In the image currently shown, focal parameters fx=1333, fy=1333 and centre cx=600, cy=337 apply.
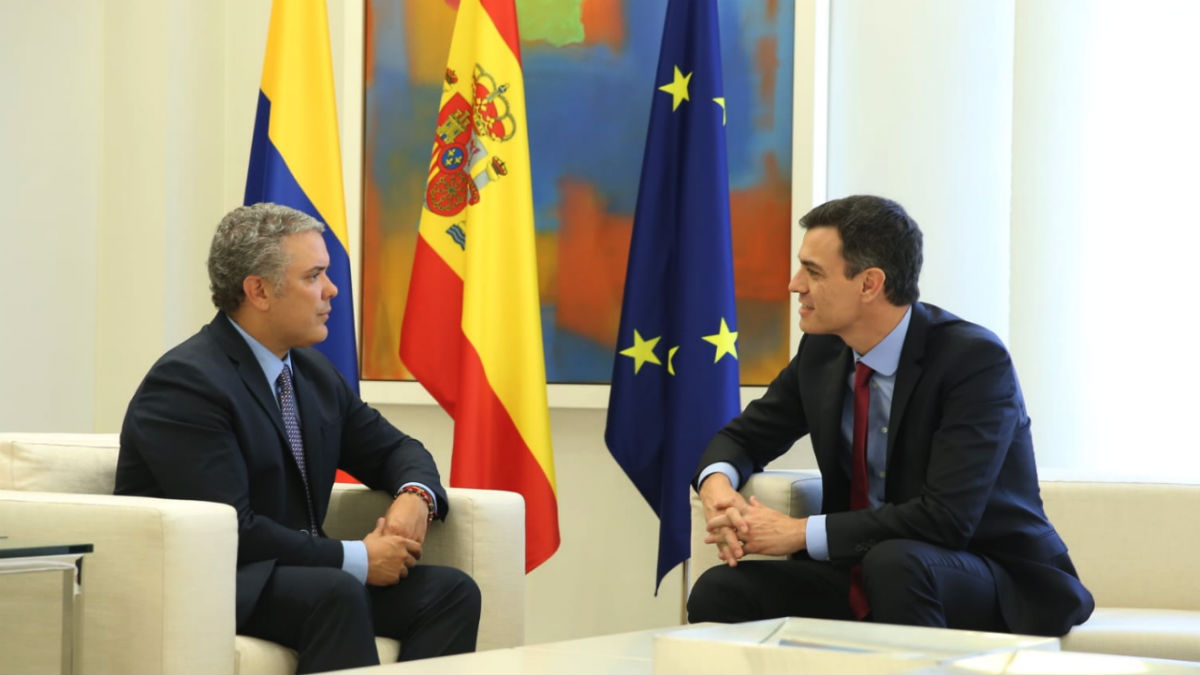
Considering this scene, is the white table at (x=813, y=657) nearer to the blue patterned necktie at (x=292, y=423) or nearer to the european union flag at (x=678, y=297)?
the blue patterned necktie at (x=292, y=423)

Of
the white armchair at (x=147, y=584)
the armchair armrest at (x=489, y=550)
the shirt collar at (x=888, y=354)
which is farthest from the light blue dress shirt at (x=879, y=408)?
the white armchair at (x=147, y=584)

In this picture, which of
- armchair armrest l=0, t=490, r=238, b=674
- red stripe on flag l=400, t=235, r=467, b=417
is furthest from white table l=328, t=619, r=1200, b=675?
red stripe on flag l=400, t=235, r=467, b=417

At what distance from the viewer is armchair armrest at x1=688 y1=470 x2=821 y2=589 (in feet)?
10.2

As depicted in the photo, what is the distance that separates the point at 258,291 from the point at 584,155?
5.79 feet

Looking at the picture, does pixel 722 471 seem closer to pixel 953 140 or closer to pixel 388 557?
pixel 388 557

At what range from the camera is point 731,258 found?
386cm

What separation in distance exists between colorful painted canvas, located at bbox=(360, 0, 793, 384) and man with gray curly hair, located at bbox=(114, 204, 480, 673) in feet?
4.67

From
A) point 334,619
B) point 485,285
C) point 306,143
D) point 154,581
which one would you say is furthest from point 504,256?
point 154,581

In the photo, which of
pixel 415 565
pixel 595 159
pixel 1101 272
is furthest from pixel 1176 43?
pixel 415 565

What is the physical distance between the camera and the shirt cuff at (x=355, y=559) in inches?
111

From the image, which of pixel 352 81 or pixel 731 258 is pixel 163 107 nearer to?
pixel 352 81

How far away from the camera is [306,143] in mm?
4094

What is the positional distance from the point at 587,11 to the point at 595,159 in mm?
499

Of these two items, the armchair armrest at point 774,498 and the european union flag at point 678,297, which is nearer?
the armchair armrest at point 774,498
